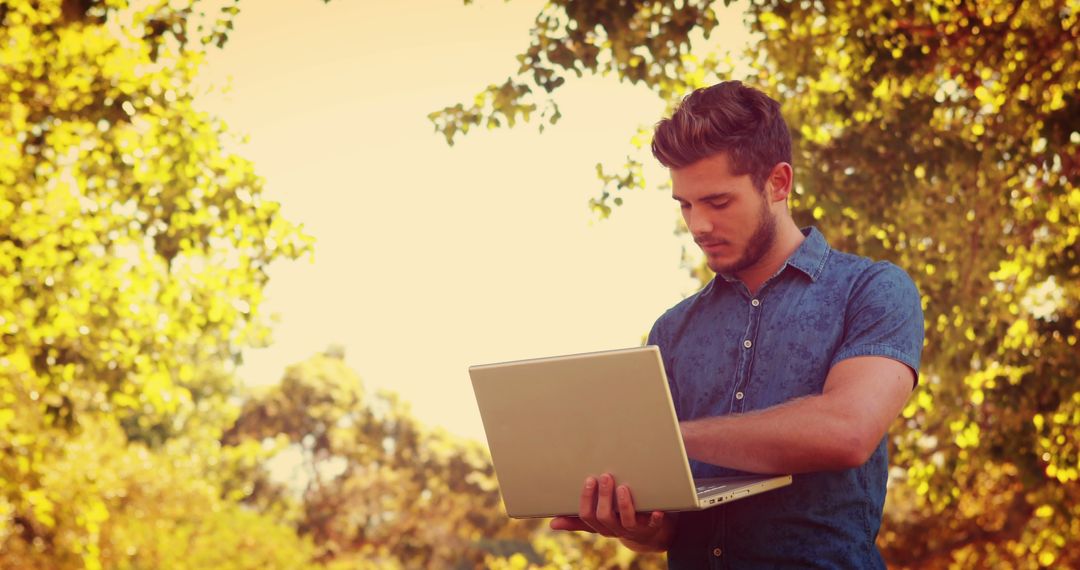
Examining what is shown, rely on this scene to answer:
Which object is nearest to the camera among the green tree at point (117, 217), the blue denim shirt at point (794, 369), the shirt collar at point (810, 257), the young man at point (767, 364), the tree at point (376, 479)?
the young man at point (767, 364)

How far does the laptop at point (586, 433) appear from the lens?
5.04 feet

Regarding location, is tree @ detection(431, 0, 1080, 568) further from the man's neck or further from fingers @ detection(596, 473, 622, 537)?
fingers @ detection(596, 473, 622, 537)

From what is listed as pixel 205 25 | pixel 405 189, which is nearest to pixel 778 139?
pixel 205 25

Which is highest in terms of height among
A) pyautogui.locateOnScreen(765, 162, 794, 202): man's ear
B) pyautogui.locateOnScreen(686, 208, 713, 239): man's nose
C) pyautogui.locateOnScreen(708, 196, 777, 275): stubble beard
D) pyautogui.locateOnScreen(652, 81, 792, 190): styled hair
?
pyautogui.locateOnScreen(652, 81, 792, 190): styled hair

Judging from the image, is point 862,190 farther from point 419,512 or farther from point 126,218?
point 419,512

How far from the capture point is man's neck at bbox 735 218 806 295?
6.57 feet

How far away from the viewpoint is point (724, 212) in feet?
6.44

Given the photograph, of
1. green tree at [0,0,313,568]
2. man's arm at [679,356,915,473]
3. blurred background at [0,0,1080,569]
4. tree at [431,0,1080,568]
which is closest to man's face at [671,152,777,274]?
man's arm at [679,356,915,473]

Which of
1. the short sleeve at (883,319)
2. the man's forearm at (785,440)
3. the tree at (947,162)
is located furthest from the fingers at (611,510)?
the tree at (947,162)

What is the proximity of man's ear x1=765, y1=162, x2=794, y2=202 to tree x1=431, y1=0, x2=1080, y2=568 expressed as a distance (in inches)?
119

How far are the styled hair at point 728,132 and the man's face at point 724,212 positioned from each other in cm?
2

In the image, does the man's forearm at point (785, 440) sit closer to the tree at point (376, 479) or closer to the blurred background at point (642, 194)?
the blurred background at point (642, 194)

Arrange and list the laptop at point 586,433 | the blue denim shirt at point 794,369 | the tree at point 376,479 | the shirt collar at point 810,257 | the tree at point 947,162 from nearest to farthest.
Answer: the laptop at point 586,433 < the blue denim shirt at point 794,369 < the shirt collar at point 810,257 < the tree at point 947,162 < the tree at point 376,479

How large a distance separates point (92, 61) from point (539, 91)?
8.18 feet
